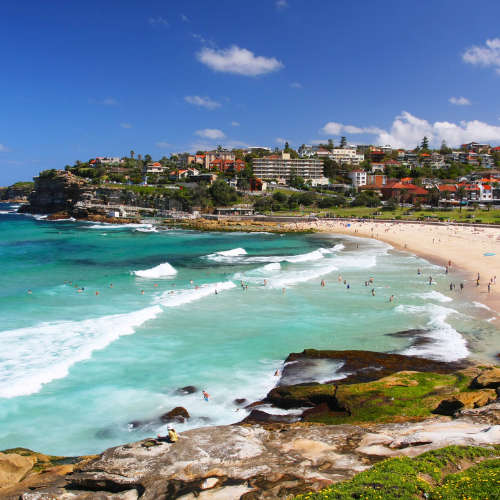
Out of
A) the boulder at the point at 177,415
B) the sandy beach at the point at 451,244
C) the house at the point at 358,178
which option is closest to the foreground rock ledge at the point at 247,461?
the boulder at the point at 177,415

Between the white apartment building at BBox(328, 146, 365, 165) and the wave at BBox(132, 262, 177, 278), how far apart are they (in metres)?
134

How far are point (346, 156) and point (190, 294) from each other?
5838 inches

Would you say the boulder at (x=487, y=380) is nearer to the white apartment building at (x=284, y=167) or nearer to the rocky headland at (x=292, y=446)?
the rocky headland at (x=292, y=446)

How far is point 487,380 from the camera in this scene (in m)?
13.9

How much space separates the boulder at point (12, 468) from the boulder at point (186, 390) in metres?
6.23

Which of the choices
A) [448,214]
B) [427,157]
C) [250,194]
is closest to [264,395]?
[448,214]

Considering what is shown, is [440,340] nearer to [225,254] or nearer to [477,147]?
[225,254]

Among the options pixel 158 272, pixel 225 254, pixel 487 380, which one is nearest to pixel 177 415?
pixel 487 380

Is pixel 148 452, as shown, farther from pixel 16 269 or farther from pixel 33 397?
pixel 16 269

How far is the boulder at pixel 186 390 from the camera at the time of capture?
16.3 m

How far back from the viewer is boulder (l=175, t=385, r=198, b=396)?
641 inches

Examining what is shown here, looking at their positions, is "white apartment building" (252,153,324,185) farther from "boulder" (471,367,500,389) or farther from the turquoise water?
"boulder" (471,367,500,389)

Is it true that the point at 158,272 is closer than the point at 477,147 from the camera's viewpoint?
Yes

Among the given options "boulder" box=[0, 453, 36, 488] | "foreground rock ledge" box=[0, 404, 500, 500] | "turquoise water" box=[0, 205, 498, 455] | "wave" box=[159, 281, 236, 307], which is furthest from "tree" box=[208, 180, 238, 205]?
"boulder" box=[0, 453, 36, 488]
